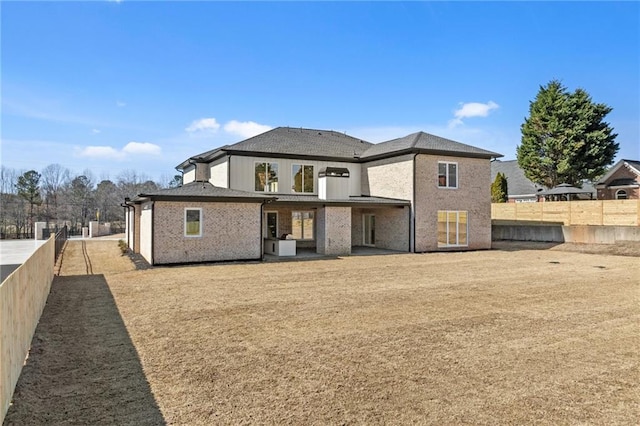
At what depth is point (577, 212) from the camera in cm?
2588

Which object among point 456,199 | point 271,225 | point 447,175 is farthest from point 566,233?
point 271,225

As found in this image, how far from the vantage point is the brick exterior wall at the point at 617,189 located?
34.6 meters

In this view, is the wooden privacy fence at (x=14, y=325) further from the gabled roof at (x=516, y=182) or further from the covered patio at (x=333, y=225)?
the gabled roof at (x=516, y=182)

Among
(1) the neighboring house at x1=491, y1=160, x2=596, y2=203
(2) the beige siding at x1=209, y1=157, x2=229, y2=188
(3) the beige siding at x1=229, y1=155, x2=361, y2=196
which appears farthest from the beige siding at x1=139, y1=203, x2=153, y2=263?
(1) the neighboring house at x1=491, y1=160, x2=596, y2=203

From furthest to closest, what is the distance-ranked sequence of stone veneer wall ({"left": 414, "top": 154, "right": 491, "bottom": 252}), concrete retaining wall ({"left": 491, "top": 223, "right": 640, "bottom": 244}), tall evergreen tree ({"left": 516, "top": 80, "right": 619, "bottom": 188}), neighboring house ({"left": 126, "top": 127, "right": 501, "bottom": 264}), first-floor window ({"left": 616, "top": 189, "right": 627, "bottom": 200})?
first-floor window ({"left": 616, "top": 189, "right": 627, "bottom": 200}) < tall evergreen tree ({"left": 516, "top": 80, "right": 619, "bottom": 188}) < concrete retaining wall ({"left": 491, "top": 223, "right": 640, "bottom": 244}) < stone veneer wall ({"left": 414, "top": 154, "right": 491, "bottom": 252}) < neighboring house ({"left": 126, "top": 127, "right": 501, "bottom": 264})

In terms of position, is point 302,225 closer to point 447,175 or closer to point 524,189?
point 447,175

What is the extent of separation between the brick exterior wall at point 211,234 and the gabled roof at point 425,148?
26.9 feet

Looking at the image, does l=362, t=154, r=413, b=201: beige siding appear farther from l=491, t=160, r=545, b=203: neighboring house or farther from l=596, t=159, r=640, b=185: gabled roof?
l=596, t=159, r=640, b=185: gabled roof

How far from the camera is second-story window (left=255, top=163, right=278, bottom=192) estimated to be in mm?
21062

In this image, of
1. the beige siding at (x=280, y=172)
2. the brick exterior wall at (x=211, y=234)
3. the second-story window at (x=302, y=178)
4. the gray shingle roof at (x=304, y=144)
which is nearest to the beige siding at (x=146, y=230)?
the brick exterior wall at (x=211, y=234)

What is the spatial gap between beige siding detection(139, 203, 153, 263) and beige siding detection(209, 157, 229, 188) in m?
3.98

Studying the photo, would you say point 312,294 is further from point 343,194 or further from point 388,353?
point 343,194

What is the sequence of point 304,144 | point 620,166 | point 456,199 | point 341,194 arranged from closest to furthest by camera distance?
point 341,194 < point 456,199 < point 304,144 < point 620,166

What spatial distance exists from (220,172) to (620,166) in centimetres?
3366
